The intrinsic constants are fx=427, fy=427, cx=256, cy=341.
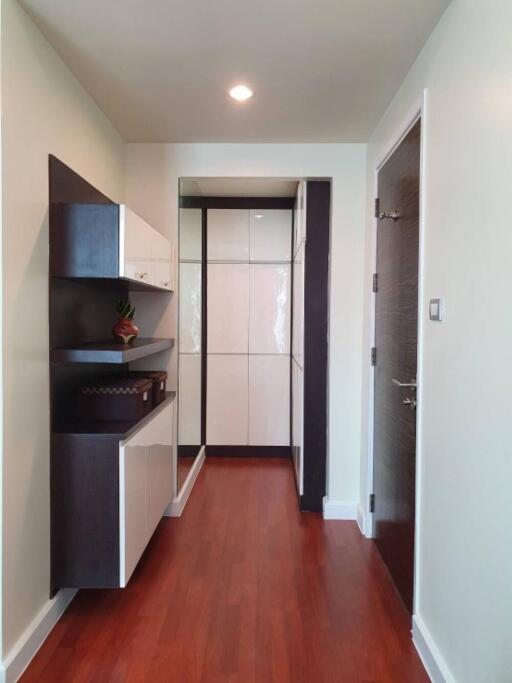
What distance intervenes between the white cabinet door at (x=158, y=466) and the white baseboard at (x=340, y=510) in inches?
42.0

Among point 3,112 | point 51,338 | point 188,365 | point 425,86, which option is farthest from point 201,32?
point 188,365

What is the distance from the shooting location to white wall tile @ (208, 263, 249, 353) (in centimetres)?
410

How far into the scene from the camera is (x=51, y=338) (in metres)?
1.86

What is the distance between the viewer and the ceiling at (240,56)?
159 centimetres

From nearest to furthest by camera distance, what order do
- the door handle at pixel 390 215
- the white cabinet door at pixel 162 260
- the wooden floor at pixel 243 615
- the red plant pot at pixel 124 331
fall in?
the wooden floor at pixel 243 615 < the door handle at pixel 390 215 < the red plant pot at pixel 124 331 < the white cabinet door at pixel 162 260

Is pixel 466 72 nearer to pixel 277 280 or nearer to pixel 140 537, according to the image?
pixel 140 537

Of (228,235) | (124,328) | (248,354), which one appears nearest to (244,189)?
(228,235)

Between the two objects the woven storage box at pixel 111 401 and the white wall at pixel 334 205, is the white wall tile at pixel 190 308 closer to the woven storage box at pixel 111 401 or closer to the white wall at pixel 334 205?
the white wall at pixel 334 205

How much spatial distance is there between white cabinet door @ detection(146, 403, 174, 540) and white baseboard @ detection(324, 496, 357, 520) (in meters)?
1.07

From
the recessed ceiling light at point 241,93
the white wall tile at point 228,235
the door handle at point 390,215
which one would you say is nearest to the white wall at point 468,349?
the door handle at point 390,215

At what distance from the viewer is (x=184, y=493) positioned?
3.11 meters

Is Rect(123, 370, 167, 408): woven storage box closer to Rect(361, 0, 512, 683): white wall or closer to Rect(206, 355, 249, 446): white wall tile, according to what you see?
Rect(206, 355, 249, 446): white wall tile

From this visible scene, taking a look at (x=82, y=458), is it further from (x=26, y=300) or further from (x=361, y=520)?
(x=361, y=520)

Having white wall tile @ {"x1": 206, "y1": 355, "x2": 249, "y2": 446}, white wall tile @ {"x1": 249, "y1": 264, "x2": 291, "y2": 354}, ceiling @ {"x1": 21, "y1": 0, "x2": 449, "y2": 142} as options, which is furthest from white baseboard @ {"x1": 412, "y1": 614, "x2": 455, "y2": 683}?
white wall tile @ {"x1": 249, "y1": 264, "x2": 291, "y2": 354}
